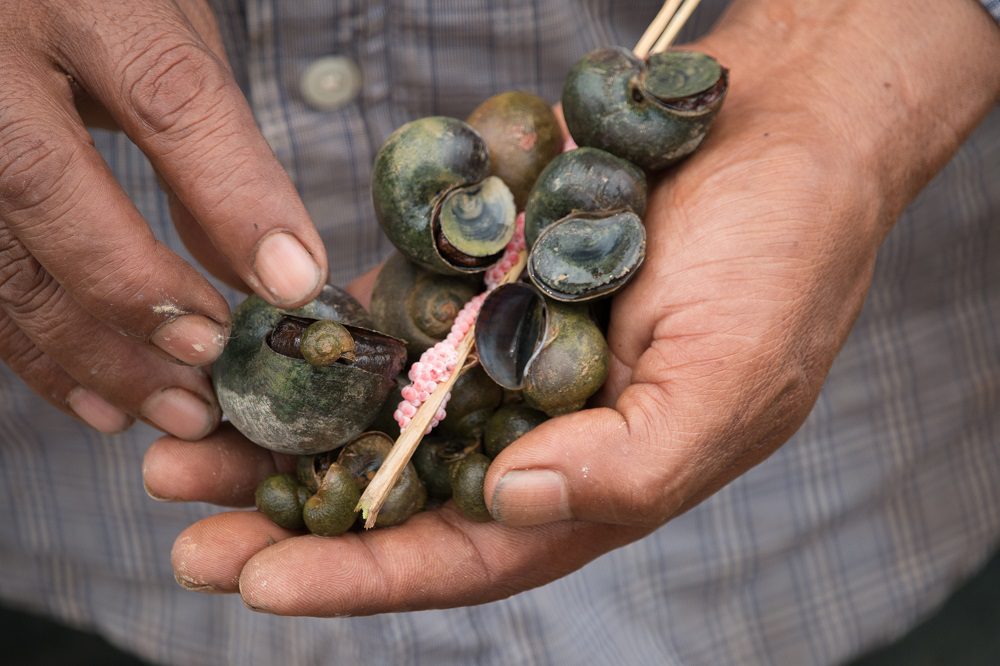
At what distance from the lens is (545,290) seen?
1.33 m

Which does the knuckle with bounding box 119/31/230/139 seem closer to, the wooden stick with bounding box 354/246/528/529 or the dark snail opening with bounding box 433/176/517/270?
the dark snail opening with bounding box 433/176/517/270

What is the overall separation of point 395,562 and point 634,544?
919 mm

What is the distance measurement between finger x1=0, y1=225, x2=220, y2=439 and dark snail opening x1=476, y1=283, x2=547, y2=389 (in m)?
0.49

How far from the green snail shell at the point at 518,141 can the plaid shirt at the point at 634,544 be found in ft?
1.55

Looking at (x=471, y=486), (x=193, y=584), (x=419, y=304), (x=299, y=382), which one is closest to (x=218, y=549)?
(x=193, y=584)

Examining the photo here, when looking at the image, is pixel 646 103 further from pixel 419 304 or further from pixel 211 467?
pixel 211 467

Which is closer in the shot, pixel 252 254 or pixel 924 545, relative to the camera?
pixel 252 254

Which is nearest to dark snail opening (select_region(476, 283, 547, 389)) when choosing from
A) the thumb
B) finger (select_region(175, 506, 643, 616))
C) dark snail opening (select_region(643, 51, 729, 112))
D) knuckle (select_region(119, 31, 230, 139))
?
the thumb

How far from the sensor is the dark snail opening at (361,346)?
131cm

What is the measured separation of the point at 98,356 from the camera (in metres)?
1.40

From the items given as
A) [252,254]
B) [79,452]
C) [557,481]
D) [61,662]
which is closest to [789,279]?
[557,481]

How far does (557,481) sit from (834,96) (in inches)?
35.5

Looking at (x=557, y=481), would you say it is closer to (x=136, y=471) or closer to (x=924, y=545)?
(x=136, y=471)

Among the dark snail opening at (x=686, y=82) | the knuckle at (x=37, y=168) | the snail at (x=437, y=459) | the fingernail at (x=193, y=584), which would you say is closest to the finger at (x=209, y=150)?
the knuckle at (x=37, y=168)
